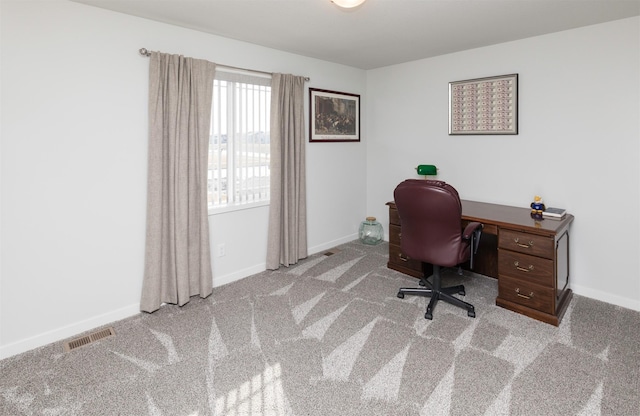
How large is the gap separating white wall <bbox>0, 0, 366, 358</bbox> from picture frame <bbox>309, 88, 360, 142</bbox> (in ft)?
4.24

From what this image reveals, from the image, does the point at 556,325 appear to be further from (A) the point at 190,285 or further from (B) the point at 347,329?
(A) the point at 190,285

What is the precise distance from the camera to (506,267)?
2910mm

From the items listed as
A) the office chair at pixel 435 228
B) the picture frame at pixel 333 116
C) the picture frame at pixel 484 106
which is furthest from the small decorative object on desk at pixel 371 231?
the office chair at pixel 435 228

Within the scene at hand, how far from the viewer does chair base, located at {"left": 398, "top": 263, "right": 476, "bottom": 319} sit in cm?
281

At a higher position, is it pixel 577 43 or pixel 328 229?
pixel 577 43

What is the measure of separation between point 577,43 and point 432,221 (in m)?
1.98

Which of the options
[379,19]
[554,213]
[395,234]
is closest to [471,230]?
[554,213]

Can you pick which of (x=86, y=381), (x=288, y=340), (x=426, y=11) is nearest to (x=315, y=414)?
(x=288, y=340)

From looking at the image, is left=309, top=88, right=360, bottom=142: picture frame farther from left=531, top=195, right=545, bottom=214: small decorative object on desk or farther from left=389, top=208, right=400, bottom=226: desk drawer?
left=531, top=195, right=545, bottom=214: small decorative object on desk

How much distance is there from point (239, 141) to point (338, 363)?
7.28ft

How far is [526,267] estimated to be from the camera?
280 centimetres

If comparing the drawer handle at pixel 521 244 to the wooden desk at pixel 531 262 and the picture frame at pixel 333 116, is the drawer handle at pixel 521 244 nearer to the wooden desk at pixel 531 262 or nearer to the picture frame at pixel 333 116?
the wooden desk at pixel 531 262

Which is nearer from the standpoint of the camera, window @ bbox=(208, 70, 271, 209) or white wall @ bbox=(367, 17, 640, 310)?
white wall @ bbox=(367, 17, 640, 310)

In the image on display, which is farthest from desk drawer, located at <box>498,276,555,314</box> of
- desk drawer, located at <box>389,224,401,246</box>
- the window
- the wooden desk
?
the window
